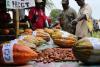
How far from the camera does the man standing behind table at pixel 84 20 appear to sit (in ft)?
27.2

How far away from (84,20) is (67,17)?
1.52 meters

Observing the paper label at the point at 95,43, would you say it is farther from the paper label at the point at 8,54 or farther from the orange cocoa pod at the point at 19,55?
the paper label at the point at 8,54

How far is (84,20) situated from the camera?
862 centimetres

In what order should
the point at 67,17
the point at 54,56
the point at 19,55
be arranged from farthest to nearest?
the point at 67,17 → the point at 54,56 → the point at 19,55

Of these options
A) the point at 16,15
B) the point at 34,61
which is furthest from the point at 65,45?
the point at 16,15

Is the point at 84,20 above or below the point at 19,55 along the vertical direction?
below

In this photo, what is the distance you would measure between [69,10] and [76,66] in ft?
23.4

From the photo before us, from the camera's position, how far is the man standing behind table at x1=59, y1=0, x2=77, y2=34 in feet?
32.7

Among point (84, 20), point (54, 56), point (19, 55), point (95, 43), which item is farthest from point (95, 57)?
point (84, 20)

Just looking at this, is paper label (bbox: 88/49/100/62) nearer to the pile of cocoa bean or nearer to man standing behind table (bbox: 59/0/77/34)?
the pile of cocoa bean

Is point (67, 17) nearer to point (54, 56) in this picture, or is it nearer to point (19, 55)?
point (54, 56)

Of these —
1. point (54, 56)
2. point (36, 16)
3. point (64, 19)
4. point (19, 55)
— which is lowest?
point (64, 19)

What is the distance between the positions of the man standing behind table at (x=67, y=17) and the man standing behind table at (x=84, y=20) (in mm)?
968

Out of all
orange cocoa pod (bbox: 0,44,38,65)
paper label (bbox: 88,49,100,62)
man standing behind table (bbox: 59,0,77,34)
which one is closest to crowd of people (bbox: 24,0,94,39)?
man standing behind table (bbox: 59,0,77,34)
